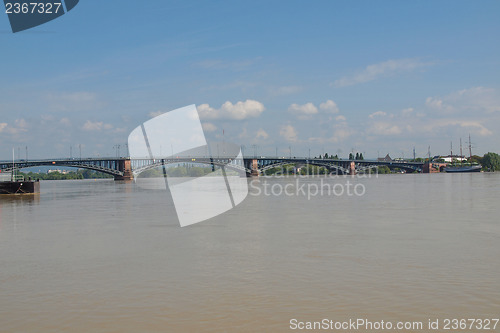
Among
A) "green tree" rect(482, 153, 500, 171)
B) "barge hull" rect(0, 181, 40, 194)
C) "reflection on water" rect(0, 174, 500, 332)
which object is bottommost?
"reflection on water" rect(0, 174, 500, 332)

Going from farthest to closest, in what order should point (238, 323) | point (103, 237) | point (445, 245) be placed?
point (103, 237)
point (445, 245)
point (238, 323)

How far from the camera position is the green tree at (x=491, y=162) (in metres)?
174

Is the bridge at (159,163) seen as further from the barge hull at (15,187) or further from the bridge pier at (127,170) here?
the barge hull at (15,187)

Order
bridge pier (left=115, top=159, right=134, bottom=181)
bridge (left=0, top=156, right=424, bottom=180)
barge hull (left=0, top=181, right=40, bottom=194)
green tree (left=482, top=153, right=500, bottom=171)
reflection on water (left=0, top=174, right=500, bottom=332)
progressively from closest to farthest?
reflection on water (left=0, top=174, right=500, bottom=332) → barge hull (left=0, top=181, right=40, bottom=194) → bridge (left=0, top=156, right=424, bottom=180) → bridge pier (left=115, top=159, right=134, bottom=181) → green tree (left=482, top=153, right=500, bottom=171)

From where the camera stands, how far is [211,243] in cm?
1589

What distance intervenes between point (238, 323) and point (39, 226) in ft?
58.5

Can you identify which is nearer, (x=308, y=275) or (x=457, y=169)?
(x=308, y=275)

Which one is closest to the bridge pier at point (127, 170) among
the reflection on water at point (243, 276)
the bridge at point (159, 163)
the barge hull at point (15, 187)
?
the bridge at point (159, 163)

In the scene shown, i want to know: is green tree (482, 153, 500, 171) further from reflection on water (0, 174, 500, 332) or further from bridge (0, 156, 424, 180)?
reflection on water (0, 174, 500, 332)

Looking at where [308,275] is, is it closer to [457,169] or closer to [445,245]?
[445,245]

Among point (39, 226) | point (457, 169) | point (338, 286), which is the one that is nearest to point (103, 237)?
point (39, 226)

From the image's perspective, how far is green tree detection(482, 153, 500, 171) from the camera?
17350 centimetres

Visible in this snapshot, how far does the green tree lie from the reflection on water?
173 m

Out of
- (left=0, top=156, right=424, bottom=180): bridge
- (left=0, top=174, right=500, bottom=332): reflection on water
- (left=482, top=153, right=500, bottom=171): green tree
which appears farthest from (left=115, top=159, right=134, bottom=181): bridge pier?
(left=482, top=153, right=500, bottom=171): green tree
